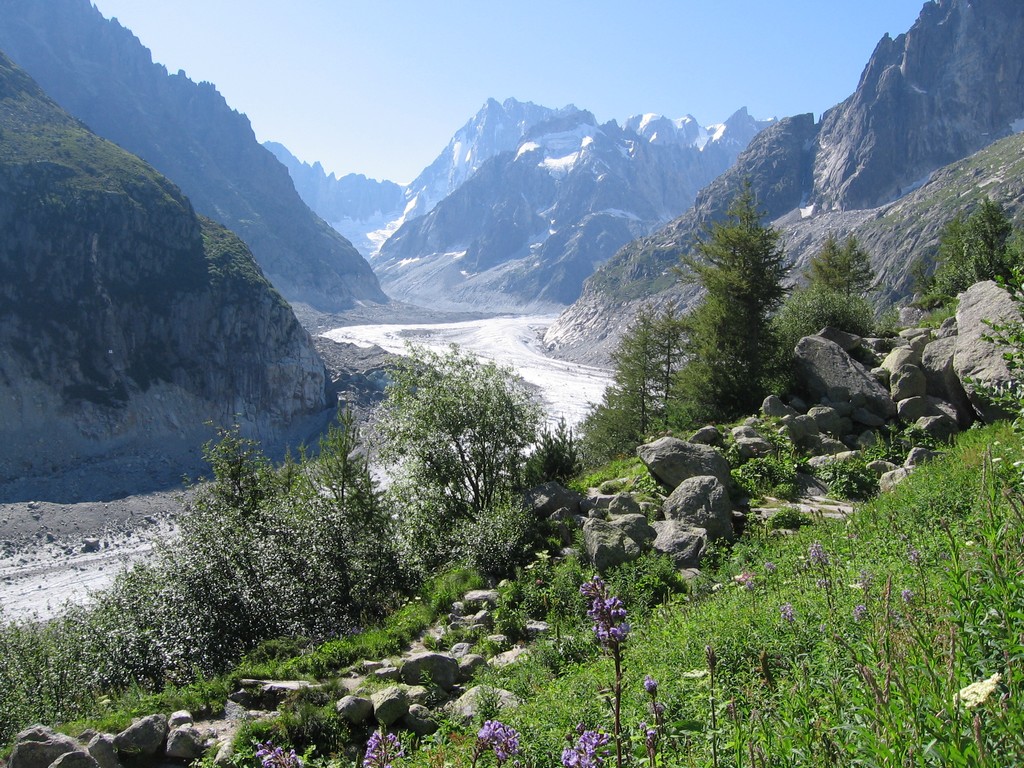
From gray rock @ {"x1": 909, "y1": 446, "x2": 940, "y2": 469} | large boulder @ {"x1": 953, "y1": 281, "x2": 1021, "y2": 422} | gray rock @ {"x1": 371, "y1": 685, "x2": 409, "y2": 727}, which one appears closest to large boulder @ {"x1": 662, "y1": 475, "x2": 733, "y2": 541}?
gray rock @ {"x1": 909, "y1": 446, "x2": 940, "y2": 469}

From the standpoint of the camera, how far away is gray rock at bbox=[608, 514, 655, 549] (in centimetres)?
1217

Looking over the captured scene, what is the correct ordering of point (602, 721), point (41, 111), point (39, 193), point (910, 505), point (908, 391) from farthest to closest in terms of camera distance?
point (41, 111)
point (39, 193)
point (908, 391)
point (910, 505)
point (602, 721)

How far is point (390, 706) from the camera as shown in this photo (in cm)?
831

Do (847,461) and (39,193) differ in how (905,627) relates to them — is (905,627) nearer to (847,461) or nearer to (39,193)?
(847,461)

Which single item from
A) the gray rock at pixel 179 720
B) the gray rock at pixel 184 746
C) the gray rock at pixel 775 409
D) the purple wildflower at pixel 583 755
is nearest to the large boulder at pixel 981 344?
the gray rock at pixel 775 409

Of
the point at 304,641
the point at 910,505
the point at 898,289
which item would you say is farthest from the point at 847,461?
the point at 898,289

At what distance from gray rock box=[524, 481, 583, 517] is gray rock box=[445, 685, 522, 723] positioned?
796 centimetres

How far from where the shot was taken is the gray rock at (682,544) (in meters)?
11.4

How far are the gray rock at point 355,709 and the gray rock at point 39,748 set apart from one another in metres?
3.07

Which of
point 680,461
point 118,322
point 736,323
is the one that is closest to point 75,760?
point 680,461

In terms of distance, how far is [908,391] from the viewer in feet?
57.4

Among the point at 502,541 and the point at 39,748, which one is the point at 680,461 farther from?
the point at 39,748

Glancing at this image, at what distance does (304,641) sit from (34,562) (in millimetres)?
76769

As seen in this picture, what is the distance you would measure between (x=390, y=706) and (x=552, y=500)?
8504 millimetres
